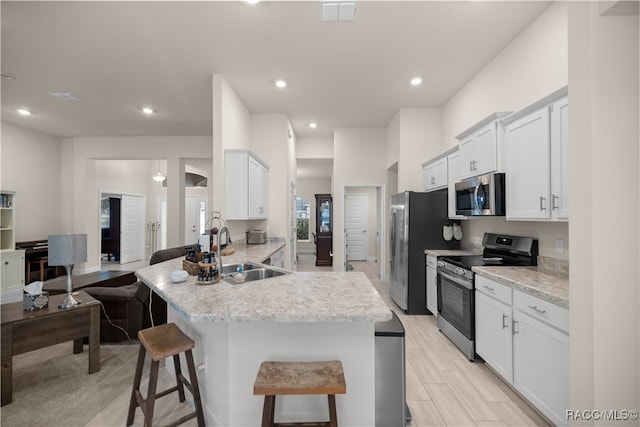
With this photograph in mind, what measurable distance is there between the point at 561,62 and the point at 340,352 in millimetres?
2899

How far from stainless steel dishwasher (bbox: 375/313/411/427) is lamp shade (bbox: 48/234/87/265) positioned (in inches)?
96.4

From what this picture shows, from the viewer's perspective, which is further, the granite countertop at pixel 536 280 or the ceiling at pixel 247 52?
the ceiling at pixel 247 52

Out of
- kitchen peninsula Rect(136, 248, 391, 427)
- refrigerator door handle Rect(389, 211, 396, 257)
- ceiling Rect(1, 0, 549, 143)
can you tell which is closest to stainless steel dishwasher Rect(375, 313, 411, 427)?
kitchen peninsula Rect(136, 248, 391, 427)

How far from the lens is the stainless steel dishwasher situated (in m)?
1.65

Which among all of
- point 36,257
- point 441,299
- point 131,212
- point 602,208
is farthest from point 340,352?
point 131,212

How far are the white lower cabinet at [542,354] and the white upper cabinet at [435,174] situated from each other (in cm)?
210

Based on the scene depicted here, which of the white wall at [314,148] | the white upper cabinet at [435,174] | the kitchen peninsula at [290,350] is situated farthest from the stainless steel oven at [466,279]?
the white wall at [314,148]

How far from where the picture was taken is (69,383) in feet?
7.32

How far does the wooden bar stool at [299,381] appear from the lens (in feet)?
3.90

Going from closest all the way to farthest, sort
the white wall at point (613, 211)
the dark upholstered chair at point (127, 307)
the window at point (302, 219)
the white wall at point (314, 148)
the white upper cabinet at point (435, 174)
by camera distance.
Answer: the white wall at point (613, 211) < the dark upholstered chair at point (127, 307) < the white upper cabinet at point (435, 174) < the white wall at point (314, 148) < the window at point (302, 219)

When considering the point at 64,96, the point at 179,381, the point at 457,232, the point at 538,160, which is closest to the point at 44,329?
the point at 179,381

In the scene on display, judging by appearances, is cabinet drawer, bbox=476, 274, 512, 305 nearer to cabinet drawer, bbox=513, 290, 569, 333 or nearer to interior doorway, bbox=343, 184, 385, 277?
cabinet drawer, bbox=513, 290, 569, 333

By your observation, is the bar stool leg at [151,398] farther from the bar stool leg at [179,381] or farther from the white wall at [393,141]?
the white wall at [393,141]

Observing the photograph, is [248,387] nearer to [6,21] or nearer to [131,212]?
[6,21]
